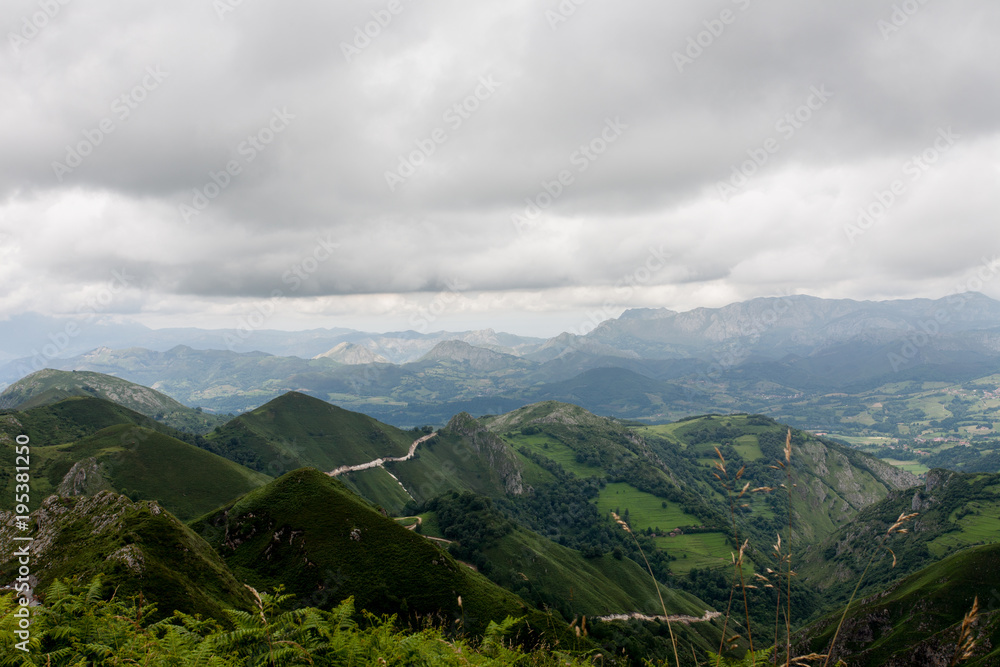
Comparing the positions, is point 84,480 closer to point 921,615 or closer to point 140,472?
point 140,472

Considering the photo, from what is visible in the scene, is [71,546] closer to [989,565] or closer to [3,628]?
[3,628]

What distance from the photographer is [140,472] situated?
156 meters

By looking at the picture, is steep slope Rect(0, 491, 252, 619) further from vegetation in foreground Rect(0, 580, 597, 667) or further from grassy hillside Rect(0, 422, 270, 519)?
grassy hillside Rect(0, 422, 270, 519)

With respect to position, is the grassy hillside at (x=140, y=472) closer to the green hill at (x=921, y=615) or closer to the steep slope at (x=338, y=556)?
the steep slope at (x=338, y=556)

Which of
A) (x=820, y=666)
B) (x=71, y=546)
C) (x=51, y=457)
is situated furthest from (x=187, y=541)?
(x=51, y=457)

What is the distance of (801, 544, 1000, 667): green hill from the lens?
89812 mm

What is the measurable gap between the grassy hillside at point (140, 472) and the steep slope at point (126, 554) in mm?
96190

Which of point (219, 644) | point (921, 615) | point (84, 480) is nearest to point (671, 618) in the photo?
point (921, 615)

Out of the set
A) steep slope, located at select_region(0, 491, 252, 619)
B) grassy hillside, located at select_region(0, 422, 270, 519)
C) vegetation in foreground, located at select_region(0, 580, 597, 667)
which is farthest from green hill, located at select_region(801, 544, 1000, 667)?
grassy hillside, located at select_region(0, 422, 270, 519)

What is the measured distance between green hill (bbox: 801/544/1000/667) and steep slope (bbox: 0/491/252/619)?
96.6m

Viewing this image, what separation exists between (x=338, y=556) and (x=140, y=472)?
117 metres

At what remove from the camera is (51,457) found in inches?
6255

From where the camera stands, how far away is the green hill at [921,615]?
295ft

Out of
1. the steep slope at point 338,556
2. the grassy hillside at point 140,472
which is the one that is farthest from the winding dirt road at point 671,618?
the grassy hillside at point 140,472
